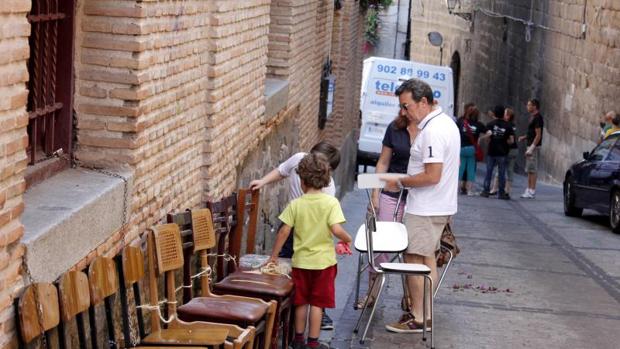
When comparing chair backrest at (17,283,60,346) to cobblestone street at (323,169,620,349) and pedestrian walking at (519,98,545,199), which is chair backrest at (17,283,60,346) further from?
pedestrian walking at (519,98,545,199)

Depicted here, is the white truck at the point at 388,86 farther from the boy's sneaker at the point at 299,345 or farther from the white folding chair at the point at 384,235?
the boy's sneaker at the point at 299,345

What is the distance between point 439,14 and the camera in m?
40.8

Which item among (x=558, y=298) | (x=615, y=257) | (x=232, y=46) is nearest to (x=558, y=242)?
(x=615, y=257)

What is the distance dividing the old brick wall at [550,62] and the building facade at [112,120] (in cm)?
1413

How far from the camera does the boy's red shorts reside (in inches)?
295

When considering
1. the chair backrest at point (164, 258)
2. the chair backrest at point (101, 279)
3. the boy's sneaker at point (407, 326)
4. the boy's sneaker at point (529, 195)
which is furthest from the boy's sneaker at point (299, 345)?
the boy's sneaker at point (529, 195)

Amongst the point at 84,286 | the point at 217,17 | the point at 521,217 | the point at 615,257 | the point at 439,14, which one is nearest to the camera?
the point at 84,286

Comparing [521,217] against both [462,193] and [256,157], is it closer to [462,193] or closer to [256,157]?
[462,193]

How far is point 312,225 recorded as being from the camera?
7.45 metres

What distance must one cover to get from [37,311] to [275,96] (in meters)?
6.84

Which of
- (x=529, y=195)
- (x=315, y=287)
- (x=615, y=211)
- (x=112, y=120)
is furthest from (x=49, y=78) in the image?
(x=529, y=195)

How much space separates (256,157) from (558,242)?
5.77 metres

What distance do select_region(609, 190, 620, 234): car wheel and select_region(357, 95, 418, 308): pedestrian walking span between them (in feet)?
26.6

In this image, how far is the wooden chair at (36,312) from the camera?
4488mm
